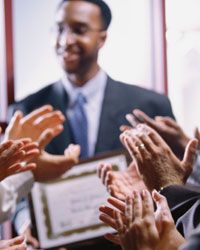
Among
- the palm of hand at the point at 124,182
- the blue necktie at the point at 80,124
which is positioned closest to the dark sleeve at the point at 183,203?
the palm of hand at the point at 124,182

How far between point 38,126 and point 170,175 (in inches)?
19.6

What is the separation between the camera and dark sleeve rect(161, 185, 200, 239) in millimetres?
1316

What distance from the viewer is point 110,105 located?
5.96ft

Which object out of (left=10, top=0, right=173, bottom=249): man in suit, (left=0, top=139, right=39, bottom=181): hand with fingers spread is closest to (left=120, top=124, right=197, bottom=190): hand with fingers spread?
(left=10, top=0, right=173, bottom=249): man in suit

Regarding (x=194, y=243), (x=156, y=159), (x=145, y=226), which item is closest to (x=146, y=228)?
(x=145, y=226)

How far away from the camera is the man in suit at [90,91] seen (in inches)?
69.7

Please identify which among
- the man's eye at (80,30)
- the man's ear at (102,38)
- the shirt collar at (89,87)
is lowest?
the shirt collar at (89,87)

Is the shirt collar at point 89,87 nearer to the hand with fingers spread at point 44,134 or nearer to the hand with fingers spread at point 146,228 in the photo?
the hand with fingers spread at point 44,134

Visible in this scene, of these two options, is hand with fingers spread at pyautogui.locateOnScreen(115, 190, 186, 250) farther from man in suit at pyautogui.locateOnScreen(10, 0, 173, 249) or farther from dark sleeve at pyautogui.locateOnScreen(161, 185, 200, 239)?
man in suit at pyautogui.locateOnScreen(10, 0, 173, 249)

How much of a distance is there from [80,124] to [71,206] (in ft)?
0.98

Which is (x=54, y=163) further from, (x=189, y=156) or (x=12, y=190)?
(x=189, y=156)

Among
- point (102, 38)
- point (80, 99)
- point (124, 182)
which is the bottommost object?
point (124, 182)

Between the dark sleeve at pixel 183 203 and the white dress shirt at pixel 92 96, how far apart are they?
418 millimetres

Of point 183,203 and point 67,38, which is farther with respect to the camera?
point 67,38
